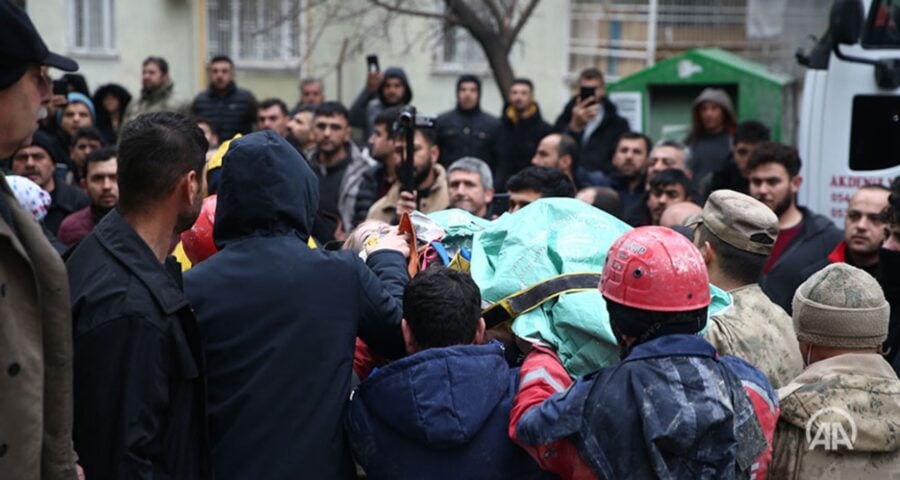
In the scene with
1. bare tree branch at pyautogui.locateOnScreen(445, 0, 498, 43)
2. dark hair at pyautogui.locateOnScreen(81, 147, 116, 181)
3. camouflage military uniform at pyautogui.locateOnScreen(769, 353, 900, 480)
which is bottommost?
camouflage military uniform at pyautogui.locateOnScreen(769, 353, 900, 480)

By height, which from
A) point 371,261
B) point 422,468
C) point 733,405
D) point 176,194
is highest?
point 176,194

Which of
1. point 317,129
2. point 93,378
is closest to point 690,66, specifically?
point 317,129

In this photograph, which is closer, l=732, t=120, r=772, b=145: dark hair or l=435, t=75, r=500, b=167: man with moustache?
l=732, t=120, r=772, b=145: dark hair

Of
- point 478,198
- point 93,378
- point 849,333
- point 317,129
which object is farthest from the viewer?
point 317,129

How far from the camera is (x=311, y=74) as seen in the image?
834 inches

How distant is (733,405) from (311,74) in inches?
730

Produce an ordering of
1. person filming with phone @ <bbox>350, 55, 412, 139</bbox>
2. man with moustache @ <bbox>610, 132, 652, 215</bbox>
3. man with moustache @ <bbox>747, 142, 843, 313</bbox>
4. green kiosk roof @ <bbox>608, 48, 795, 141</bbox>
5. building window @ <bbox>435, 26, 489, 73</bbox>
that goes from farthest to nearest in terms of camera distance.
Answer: building window @ <bbox>435, 26, 489, 73</bbox>
green kiosk roof @ <bbox>608, 48, 795, 141</bbox>
person filming with phone @ <bbox>350, 55, 412, 139</bbox>
man with moustache @ <bbox>610, 132, 652, 215</bbox>
man with moustache @ <bbox>747, 142, 843, 313</bbox>

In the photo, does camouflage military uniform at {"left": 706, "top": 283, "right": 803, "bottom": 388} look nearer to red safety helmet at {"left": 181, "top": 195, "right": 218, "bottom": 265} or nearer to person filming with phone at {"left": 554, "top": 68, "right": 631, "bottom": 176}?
red safety helmet at {"left": 181, "top": 195, "right": 218, "bottom": 265}

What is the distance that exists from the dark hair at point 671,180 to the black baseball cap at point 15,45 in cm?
556

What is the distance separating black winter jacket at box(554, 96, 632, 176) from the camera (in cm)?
1132

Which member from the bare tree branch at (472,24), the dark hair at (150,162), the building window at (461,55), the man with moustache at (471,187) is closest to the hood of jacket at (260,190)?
the dark hair at (150,162)

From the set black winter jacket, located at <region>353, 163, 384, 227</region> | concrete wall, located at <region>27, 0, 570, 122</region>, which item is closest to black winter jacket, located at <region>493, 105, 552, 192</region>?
black winter jacket, located at <region>353, 163, 384, 227</region>

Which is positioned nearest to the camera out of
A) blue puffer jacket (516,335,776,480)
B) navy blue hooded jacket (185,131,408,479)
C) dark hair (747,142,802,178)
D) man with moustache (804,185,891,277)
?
blue puffer jacket (516,335,776,480)

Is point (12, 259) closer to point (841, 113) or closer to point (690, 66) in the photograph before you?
point (841, 113)
